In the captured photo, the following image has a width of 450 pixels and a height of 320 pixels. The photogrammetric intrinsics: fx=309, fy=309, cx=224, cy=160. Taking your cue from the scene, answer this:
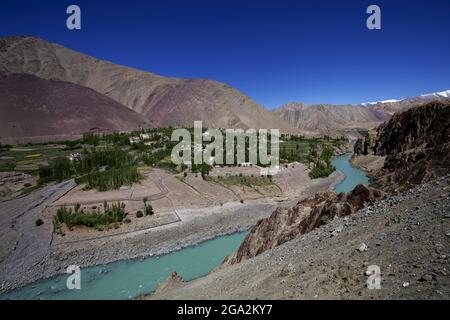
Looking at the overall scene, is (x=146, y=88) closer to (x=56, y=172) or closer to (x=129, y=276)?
(x=56, y=172)

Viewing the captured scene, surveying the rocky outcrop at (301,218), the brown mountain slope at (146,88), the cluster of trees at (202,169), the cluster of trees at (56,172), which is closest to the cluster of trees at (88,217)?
the cluster of trees at (56,172)

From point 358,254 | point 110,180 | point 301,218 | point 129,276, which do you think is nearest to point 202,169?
point 110,180

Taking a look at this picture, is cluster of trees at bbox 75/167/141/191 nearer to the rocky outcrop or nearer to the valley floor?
the rocky outcrop

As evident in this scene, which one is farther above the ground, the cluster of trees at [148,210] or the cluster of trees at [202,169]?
the cluster of trees at [202,169]

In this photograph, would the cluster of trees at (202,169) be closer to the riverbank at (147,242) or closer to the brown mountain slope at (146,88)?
the riverbank at (147,242)
